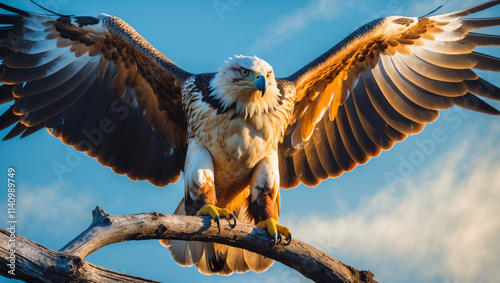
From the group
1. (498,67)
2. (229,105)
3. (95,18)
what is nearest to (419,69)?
(498,67)

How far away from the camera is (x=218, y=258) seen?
7.75 meters

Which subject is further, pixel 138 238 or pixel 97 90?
pixel 97 90

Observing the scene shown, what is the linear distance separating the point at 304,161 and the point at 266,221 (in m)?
2.31

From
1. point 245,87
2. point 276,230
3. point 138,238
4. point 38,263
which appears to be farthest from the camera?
point 245,87

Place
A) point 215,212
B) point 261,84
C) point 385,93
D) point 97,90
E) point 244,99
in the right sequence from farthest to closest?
point 385,93, point 97,90, point 244,99, point 261,84, point 215,212

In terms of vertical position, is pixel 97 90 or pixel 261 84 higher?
pixel 97 90

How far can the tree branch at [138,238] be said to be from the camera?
439cm

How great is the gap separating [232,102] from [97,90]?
238 cm

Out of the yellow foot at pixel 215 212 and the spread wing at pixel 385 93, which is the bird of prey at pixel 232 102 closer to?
the spread wing at pixel 385 93

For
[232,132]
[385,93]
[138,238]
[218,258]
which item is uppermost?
[385,93]

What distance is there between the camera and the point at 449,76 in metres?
8.32

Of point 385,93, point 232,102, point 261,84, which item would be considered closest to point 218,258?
point 232,102

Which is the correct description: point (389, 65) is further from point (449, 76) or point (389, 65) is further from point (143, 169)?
point (143, 169)

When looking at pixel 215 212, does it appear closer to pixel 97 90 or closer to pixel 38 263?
pixel 38 263
